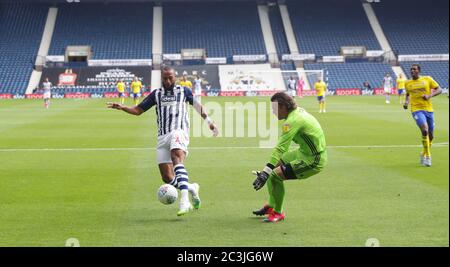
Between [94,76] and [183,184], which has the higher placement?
[94,76]

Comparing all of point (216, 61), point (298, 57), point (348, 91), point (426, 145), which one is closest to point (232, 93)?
point (216, 61)

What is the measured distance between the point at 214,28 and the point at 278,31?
713 cm

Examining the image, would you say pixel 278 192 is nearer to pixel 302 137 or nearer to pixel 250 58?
pixel 302 137

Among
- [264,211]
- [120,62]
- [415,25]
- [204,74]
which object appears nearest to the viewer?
[264,211]

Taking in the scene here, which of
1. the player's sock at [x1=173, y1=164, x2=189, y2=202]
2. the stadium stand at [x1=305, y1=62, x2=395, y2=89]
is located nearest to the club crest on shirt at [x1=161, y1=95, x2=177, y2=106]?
the player's sock at [x1=173, y1=164, x2=189, y2=202]

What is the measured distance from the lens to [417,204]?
9.71 m

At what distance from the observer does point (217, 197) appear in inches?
416

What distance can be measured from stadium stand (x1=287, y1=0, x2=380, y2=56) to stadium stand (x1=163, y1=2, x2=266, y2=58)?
4653 millimetres

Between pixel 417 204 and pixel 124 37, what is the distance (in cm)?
6129

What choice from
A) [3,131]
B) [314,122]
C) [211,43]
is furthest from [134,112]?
[211,43]

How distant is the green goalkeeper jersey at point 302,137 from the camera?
8.45 m

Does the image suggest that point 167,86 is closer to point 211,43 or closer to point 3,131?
point 3,131

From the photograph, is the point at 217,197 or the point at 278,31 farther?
the point at 278,31

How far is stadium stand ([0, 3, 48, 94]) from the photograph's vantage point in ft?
187
